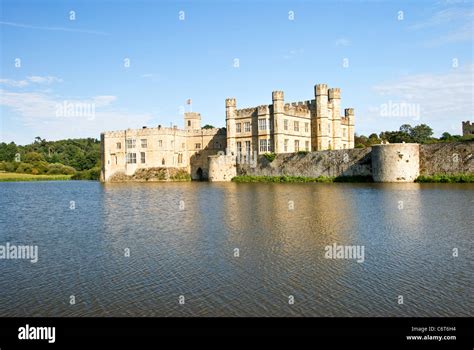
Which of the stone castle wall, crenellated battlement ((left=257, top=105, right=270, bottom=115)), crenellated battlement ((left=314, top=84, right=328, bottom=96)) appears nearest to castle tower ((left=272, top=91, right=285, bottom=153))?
crenellated battlement ((left=257, top=105, right=270, bottom=115))

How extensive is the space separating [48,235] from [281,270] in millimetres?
9799

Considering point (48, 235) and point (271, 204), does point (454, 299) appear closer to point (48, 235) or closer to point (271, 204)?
point (48, 235)

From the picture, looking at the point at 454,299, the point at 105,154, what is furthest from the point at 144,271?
the point at 105,154

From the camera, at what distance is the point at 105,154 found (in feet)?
216

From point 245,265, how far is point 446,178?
3119 cm

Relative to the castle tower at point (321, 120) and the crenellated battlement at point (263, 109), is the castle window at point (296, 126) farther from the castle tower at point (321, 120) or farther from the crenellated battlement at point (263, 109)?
the crenellated battlement at point (263, 109)

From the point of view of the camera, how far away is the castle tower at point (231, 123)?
55.9m

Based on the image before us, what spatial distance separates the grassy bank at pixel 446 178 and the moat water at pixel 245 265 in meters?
17.6

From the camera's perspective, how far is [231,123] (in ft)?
185

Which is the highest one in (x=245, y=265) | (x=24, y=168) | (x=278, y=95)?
A: (x=278, y=95)

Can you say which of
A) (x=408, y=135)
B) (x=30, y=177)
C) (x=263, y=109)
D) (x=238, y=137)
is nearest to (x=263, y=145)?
(x=263, y=109)

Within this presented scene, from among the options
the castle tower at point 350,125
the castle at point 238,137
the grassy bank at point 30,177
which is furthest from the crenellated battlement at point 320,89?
the grassy bank at point 30,177

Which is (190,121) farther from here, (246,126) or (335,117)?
(335,117)

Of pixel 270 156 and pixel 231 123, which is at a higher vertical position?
pixel 231 123
